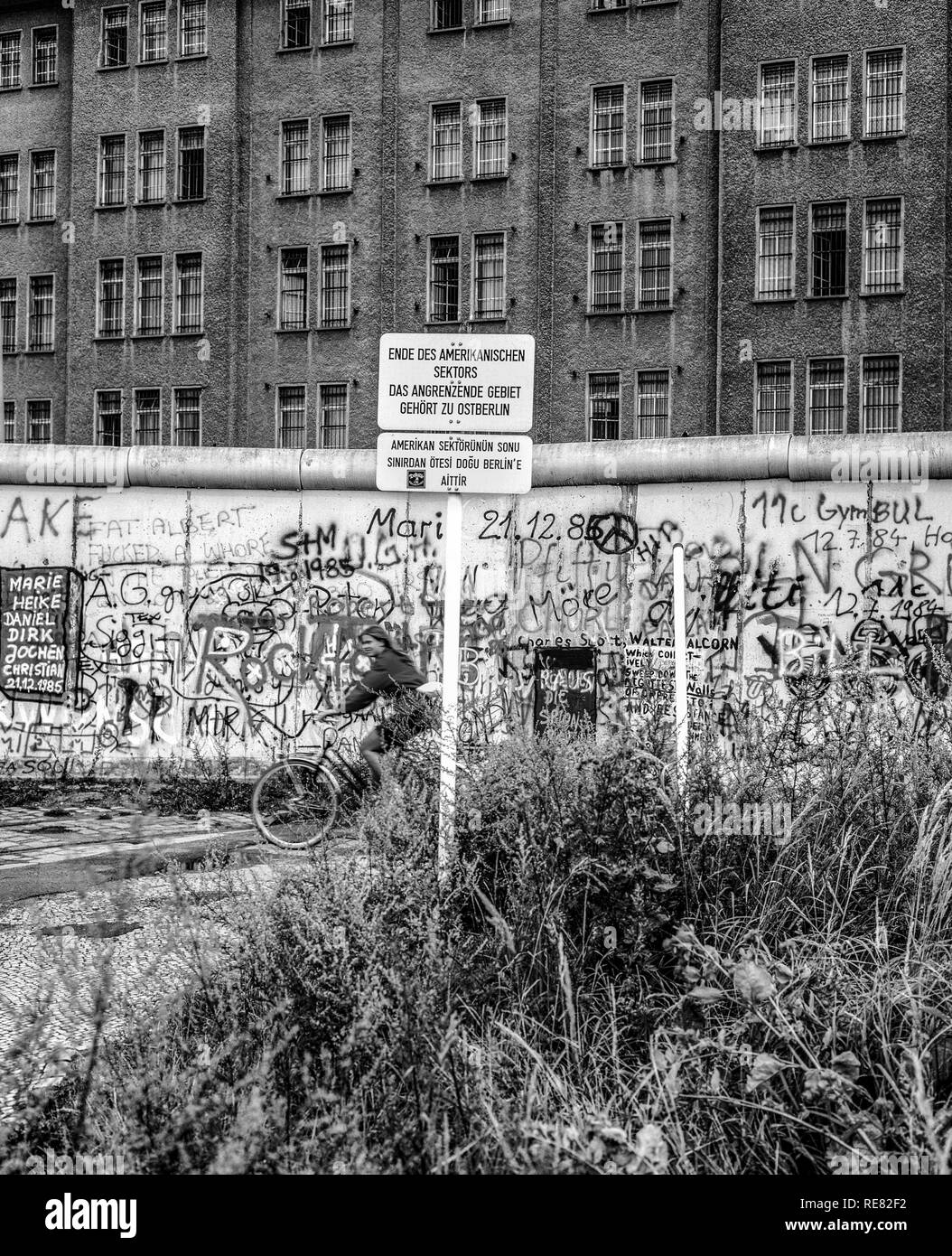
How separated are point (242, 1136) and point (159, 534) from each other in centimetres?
1174

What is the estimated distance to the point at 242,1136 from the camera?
298 cm

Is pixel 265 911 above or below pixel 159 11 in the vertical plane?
below

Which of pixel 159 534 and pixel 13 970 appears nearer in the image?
pixel 13 970

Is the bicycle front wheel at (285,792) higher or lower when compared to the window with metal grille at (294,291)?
lower

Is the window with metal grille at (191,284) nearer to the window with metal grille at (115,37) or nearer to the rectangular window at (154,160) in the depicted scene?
the rectangular window at (154,160)

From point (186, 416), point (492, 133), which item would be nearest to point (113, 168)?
point (186, 416)

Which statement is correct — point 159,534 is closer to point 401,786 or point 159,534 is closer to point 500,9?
point 401,786

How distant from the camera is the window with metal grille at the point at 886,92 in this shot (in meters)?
38.1

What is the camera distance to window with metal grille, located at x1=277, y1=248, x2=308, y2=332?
43.5 metres

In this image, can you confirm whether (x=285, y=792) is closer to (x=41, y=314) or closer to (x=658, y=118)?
(x=658, y=118)

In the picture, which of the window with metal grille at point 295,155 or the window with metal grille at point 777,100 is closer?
the window with metal grille at point 777,100

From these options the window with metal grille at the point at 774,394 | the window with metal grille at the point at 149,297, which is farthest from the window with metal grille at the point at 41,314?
the window with metal grille at the point at 774,394

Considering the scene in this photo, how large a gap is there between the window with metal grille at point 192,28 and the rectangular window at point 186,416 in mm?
10498

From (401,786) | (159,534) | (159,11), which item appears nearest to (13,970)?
(401,786)
